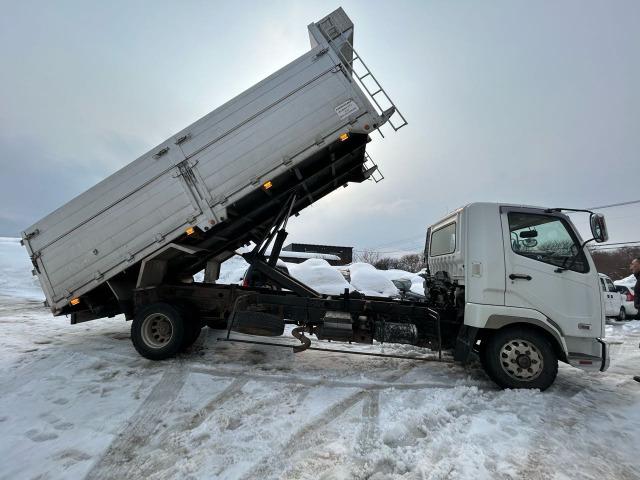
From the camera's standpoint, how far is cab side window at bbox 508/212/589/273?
4355mm

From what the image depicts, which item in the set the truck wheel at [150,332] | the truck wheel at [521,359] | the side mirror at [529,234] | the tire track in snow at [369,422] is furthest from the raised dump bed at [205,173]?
the truck wheel at [521,359]

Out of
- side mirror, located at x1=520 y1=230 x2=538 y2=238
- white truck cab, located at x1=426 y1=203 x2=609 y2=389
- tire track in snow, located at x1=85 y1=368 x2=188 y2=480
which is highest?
side mirror, located at x1=520 y1=230 x2=538 y2=238

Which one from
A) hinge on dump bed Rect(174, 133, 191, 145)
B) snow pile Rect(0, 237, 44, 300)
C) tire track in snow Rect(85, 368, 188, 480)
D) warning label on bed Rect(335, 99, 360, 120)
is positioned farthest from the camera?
snow pile Rect(0, 237, 44, 300)

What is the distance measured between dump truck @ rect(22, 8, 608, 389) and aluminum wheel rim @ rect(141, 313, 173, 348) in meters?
0.02

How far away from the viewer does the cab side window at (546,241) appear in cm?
436

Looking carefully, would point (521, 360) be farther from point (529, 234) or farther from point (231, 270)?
point (231, 270)

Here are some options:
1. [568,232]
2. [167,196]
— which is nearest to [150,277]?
[167,196]

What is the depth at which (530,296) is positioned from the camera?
14.2ft

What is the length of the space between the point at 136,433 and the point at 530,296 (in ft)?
15.5

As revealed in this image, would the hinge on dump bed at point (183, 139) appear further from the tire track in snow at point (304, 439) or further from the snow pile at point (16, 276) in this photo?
the snow pile at point (16, 276)

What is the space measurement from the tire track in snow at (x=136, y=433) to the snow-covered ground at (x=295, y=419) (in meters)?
0.01

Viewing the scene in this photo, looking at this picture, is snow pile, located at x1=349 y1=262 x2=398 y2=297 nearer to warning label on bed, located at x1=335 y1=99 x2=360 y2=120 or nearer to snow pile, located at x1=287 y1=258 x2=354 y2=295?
snow pile, located at x1=287 y1=258 x2=354 y2=295

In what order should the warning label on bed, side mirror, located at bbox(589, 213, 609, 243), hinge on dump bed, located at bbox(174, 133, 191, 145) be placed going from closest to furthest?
side mirror, located at bbox(589, 213, 609, 243)
the warning label on bed
hinge on dump bed, located at bbox(174, 133, 191, 145)

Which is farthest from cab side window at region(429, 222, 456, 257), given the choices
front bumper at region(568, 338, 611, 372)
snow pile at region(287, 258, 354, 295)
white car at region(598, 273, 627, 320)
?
white car at region(598, 273, 627, 320)
